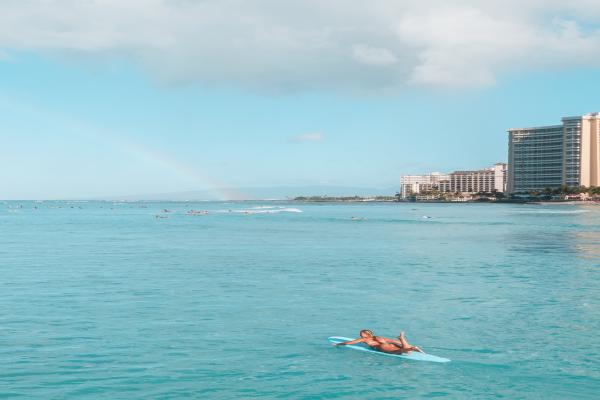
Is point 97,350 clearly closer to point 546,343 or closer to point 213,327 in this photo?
point 213,327

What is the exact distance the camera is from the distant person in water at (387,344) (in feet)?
62.7

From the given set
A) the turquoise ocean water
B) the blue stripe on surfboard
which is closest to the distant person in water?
the blue stripe on surfboard

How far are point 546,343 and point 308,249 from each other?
116 ft

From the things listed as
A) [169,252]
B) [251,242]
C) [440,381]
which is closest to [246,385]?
[440,381]

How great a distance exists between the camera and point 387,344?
19.4 meters

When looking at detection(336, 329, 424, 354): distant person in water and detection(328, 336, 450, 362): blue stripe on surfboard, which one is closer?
detection(328, 336, 450, 362): blue stripe on surfboard

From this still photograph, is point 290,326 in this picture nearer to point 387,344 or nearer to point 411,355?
point 387,344

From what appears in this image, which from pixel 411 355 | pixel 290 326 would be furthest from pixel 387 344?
pixel 290 326

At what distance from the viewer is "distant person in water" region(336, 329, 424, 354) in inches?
753

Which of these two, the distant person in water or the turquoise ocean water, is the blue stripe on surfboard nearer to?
the distant person in water

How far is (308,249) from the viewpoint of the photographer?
182 ft

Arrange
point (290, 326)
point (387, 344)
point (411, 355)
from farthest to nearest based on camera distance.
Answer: point (290, 326) < point (387, 344) < point (411, 355)

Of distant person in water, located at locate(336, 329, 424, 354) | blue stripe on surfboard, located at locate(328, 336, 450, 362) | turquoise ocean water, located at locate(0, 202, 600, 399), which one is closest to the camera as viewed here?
turquoise ocean water, located at locate(0, 202, 600, 399)

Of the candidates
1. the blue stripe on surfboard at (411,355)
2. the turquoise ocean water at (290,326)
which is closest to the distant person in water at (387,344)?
the blue stripe on surfboard at (411,355)
